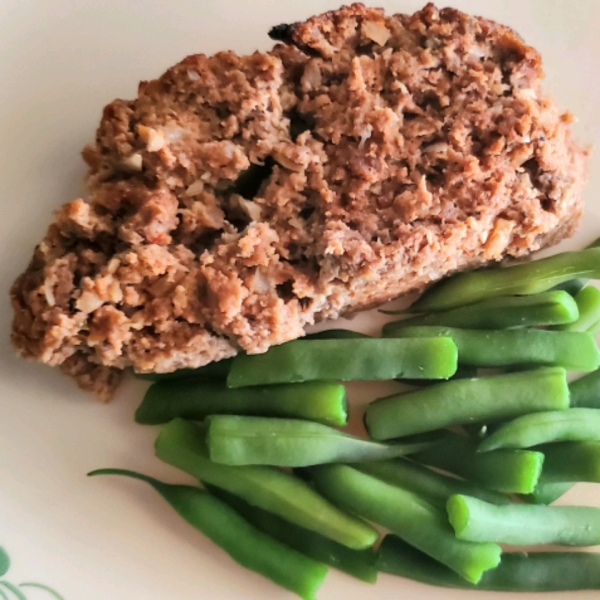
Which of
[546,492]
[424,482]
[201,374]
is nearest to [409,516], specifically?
[424,482]

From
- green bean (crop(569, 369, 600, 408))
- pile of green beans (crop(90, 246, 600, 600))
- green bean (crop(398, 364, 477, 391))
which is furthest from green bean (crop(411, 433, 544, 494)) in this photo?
green bean (crop(569, 369, 600, 408))

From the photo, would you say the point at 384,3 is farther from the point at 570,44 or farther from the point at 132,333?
the point at 132,333

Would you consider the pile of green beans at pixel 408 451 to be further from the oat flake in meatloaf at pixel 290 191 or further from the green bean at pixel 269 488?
the oat flake in meatloaf at pixel 290 191

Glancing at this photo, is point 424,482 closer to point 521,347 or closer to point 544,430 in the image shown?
point 544,430

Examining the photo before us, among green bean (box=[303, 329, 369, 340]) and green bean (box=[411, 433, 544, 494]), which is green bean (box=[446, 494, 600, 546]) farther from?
green bean (box=[303, 329, 369, 340])

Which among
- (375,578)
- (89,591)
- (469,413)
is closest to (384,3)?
(469,413)

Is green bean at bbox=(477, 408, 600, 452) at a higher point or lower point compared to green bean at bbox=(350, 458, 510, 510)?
higher
